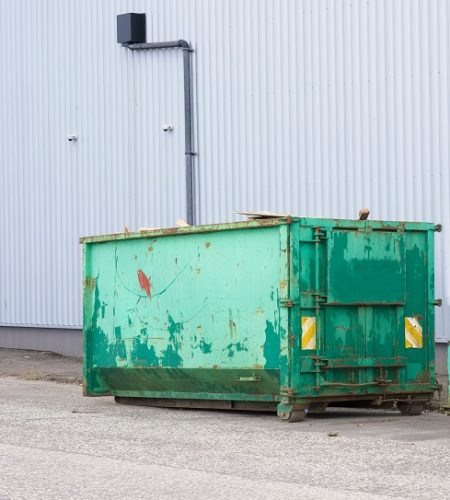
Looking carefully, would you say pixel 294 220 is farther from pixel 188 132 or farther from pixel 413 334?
pixel 188 132

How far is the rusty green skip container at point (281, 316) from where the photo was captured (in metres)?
14.1

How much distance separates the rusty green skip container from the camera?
1410 cm

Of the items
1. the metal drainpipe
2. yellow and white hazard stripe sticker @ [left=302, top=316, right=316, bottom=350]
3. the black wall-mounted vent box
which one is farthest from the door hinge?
the black wall-mounted vent box

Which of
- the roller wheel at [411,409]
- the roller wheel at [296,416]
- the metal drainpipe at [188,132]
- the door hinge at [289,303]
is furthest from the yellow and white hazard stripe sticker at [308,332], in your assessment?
the metal drainpipe at [188,132]

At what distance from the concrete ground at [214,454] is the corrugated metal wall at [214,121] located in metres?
5.66

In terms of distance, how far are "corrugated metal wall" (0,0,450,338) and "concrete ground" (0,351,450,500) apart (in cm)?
566

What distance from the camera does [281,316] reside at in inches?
553

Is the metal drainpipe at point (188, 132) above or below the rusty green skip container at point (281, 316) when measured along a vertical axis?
above

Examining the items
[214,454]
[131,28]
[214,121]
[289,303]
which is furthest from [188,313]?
[131,28]

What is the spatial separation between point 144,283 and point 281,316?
2527 millimetres

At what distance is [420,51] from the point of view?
1939 centimetres

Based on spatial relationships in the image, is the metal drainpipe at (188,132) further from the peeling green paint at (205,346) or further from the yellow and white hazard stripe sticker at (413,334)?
the yellow and white hazard stripe sticker at (413,334)

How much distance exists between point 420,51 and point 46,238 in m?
10.1

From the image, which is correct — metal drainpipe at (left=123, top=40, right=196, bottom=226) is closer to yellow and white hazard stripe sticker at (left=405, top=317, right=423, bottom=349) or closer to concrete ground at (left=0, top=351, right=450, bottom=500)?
concrete ground at (left=0, top=351, right=450, bottom=500)
